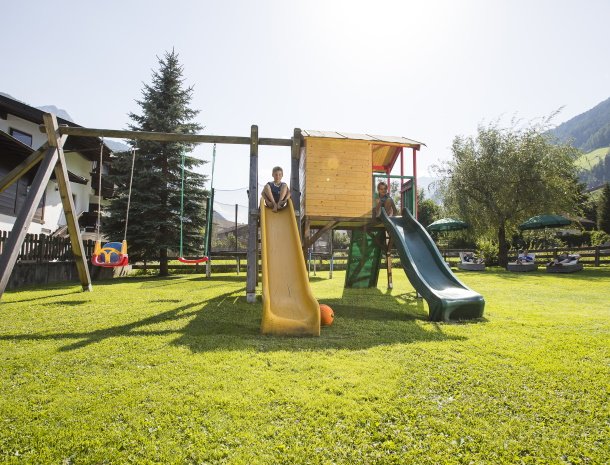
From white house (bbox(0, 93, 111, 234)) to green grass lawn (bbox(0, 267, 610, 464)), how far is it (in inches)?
462

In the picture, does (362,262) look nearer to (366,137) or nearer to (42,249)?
(366,137)

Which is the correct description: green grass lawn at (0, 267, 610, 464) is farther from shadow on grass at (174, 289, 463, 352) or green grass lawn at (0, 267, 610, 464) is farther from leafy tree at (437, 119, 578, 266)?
leafy tree at (437, 119, 578, 266)

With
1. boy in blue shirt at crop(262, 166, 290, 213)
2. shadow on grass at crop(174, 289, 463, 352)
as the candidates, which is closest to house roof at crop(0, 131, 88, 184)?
boy in blue shirt at crop(262, 166, 290, 213)

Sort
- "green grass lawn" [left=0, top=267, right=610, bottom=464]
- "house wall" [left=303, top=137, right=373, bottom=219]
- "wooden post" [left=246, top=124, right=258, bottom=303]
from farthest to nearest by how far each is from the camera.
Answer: "house wall" [left=303, top=137, right=373, bottom=219], "wooden post" [left=246, top=124, right=258, bottom=303], "green grass lawn" [left=0, top=267, right=610, bottom=464]

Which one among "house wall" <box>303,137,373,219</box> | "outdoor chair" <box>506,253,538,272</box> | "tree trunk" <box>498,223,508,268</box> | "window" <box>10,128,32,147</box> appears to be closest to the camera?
"house wall" <box>303,137,373,219</box>

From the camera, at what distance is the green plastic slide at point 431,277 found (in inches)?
237

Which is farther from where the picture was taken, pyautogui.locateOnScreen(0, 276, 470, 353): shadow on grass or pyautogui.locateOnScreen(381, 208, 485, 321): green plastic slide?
pyautogui.locateOnScreen(381, 208, 485, 321): green plastic slide

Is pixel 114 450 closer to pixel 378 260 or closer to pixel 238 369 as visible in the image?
pixel 238 369

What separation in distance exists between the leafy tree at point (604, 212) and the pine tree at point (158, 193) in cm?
5083

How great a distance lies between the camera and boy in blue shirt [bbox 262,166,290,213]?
704cm

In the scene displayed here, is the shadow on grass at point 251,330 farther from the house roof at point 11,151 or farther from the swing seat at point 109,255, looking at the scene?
the house roof at point 11,151

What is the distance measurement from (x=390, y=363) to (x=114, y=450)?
2605 millimetres

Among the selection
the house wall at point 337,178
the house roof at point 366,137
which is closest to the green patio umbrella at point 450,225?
the house roof at point 366,137

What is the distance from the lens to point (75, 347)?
4.11 meters
